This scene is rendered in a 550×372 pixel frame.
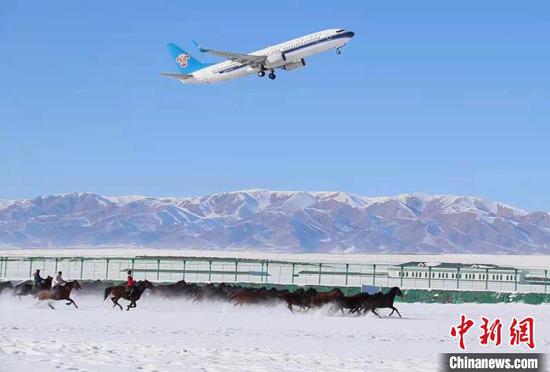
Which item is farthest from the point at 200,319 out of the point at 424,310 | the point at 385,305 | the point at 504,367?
the point at 504,367

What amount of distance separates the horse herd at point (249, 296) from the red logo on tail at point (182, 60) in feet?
272

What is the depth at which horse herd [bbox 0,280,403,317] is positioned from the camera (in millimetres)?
38250

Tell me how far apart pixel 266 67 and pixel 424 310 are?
45.1 meters

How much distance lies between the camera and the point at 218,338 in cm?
2767

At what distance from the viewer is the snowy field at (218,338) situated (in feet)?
69.6

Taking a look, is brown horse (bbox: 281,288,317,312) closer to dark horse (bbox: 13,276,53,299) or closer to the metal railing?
dark horse (bbox: 13,276,53,299)

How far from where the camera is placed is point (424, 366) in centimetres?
2219

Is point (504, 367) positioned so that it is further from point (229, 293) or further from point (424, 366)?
point (229, 293)

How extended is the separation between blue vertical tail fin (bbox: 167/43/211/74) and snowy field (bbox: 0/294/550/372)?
258 feet

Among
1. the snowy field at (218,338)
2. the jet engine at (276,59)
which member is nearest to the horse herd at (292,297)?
the snowy field at (218,338)

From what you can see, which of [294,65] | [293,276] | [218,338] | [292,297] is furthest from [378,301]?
[294,65]

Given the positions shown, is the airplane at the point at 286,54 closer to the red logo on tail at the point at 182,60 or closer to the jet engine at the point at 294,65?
the jet engine at the point at 294,65

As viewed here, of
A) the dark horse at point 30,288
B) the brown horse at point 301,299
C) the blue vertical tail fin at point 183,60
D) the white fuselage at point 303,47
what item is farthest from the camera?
the blue vertical tail fin at point 183,60

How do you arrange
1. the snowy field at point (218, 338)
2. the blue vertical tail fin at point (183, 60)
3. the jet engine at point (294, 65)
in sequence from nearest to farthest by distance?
the snowy field at point (218, 338) → the jet engine at point (294, 65) → the blue vertical tail fin at point (183, 60)
